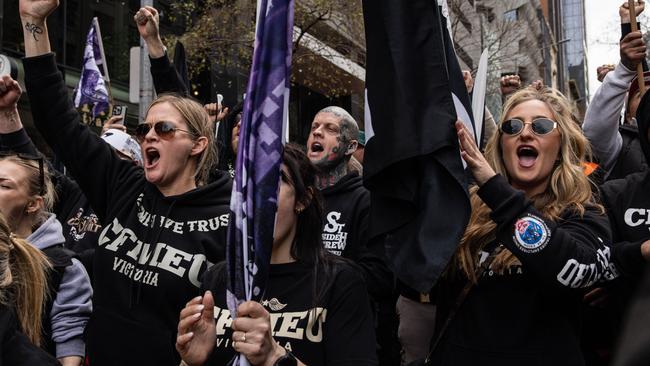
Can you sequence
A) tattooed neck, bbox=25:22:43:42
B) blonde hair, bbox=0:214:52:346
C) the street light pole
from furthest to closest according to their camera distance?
the street light pole
tattooed neck, bbox=25:22:43:42
blonde hair, bbox=0:214:52:346

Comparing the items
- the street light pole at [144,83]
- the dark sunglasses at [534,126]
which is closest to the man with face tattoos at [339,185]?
the dark sunglasses at [534,126]

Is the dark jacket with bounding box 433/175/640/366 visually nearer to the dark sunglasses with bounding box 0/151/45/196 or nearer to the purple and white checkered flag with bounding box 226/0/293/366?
the purple and white checkered flag with bounding box 226/0/293/366

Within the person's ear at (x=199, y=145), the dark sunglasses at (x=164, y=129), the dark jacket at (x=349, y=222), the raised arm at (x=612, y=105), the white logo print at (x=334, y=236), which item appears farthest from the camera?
the white logo print at (x=334, y=236)

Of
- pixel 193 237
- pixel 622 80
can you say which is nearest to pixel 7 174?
pixel 193 237

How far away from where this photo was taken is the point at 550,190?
10.2 ft

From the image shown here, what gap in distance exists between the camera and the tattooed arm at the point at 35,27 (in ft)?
10.7

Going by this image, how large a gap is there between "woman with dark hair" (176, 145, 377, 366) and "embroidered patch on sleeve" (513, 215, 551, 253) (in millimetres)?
610

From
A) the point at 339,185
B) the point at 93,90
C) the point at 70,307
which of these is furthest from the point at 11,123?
the point at 93,90

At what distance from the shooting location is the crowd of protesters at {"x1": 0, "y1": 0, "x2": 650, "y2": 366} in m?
2.54

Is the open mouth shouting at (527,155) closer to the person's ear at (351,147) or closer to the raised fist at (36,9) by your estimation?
the person's ear at (351,147)

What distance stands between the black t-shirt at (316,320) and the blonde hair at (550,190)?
1.94 ft

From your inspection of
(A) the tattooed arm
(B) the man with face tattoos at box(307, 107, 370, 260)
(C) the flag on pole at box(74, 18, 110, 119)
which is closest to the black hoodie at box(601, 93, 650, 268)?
(B) the man with face tattoos at box(307, 107, 370, 260)

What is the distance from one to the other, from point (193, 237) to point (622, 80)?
8.37 ft

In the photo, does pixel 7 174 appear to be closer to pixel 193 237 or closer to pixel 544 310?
Result: pixel 193 237
